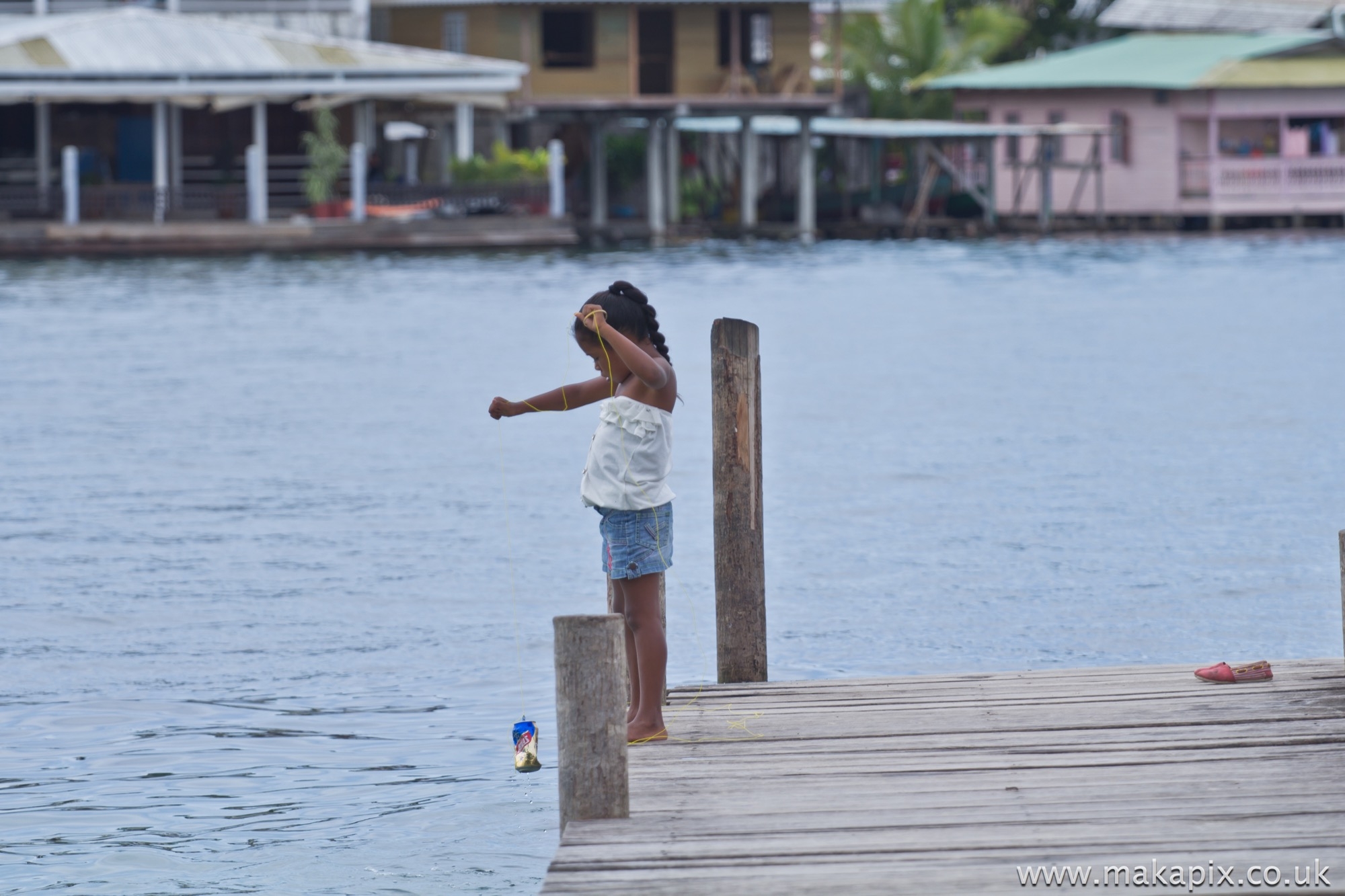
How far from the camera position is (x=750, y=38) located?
46.2m

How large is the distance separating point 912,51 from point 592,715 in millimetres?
48029

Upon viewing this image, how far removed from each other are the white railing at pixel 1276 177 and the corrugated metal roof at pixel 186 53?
1538 centimetres

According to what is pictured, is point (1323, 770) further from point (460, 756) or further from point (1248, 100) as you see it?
point (1248, 100)

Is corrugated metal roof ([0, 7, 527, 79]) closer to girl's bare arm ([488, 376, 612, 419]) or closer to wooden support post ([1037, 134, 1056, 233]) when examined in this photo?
wooden support post ([1037, 134, 1056, 233])

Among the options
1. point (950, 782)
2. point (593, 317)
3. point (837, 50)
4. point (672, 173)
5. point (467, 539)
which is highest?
point (837, 50)

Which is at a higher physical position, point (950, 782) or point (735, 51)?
point (735, 51)

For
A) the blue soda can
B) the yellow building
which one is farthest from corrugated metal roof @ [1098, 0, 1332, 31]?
the blue soda can

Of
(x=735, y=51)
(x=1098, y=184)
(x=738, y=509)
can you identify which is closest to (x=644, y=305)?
(x=738, y=509)

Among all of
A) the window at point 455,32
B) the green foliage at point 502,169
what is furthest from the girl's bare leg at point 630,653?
the window at point 455,32

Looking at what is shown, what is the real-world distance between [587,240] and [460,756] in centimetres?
3707

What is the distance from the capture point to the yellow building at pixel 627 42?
143 ft

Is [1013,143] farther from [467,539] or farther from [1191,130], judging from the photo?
[467,539]

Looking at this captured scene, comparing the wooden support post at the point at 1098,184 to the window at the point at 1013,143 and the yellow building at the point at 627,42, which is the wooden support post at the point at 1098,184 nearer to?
the window at the point at 1013,143

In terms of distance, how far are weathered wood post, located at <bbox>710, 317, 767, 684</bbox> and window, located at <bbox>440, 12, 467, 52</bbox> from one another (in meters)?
38.8
